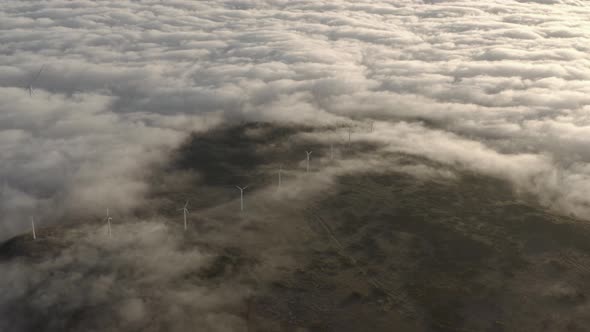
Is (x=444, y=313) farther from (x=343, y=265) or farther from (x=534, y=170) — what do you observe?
(x=534, y=170)

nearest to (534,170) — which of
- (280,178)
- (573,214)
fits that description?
(573,214)

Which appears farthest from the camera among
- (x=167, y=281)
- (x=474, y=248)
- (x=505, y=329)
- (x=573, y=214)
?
(x=573, y=214)

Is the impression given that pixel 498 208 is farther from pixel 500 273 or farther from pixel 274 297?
pixel 274 297

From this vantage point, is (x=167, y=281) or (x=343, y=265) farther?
(x=343, y=265)

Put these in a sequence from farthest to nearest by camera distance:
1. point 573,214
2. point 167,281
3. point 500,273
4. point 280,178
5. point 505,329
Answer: point 280,178 < point 573,214 < point 500,273 < point 167,281 < point 505,329

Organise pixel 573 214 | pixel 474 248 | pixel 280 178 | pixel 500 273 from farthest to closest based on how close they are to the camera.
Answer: pixel 280 178, pixel 573 214, pixel 474 248, pixel 500 273

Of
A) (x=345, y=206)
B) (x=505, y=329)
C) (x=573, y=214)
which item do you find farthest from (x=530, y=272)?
(x=345, y=206)

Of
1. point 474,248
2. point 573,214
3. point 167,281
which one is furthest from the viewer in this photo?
point 573,214

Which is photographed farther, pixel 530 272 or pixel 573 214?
pixel 573 214

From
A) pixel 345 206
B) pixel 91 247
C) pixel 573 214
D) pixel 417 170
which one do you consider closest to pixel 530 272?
pixel 573 214
